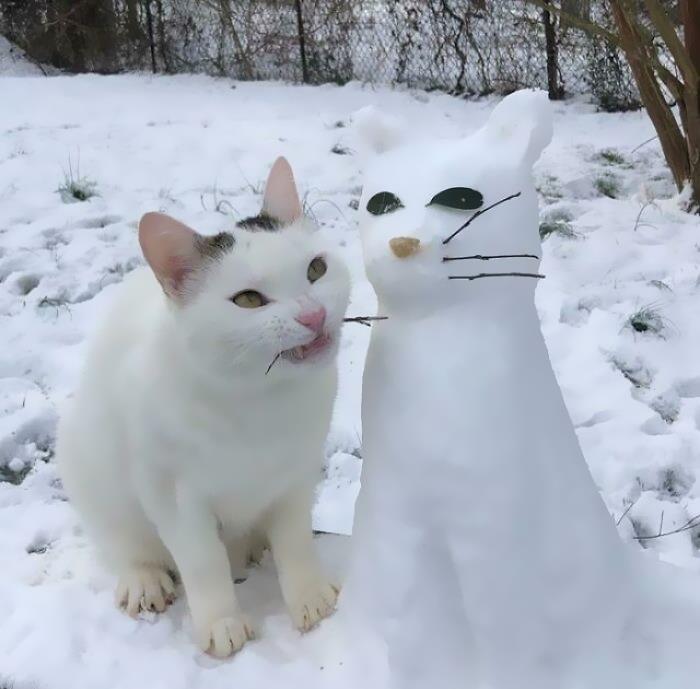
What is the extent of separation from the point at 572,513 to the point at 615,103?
13.6 ft

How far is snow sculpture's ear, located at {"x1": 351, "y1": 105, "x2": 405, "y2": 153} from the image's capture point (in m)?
1.26

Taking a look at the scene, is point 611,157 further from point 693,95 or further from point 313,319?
point 313,319

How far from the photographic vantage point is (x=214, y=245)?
1202 mm

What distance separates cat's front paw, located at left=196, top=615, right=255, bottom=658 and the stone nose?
74cm

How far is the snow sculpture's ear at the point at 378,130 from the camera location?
49.6 inches

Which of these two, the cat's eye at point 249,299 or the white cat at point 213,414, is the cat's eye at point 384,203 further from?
the cat's eye at point 249,299

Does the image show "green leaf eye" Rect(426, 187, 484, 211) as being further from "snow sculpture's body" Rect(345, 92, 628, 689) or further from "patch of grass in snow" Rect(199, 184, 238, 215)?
"patch of grass in snow" Rect(199, 184, 238, 215)

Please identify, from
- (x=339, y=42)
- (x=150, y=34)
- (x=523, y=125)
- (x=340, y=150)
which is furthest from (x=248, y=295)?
(x=150, y=34)

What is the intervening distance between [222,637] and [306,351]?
0.58 meters

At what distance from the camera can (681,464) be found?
1972mm

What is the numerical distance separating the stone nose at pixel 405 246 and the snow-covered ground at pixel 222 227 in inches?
13.1

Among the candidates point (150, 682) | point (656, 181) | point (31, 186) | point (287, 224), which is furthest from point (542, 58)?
point (150, 682)

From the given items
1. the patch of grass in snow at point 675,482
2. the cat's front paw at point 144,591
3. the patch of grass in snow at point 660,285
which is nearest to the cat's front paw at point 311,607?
the cat's front paw at point 144,591

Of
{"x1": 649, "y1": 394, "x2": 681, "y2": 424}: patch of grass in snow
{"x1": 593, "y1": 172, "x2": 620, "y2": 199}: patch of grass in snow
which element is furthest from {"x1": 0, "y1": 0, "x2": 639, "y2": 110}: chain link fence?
{"x1": 649, "y1": 394, "x2": 681, "y2": 424}: patch of grass in snow
